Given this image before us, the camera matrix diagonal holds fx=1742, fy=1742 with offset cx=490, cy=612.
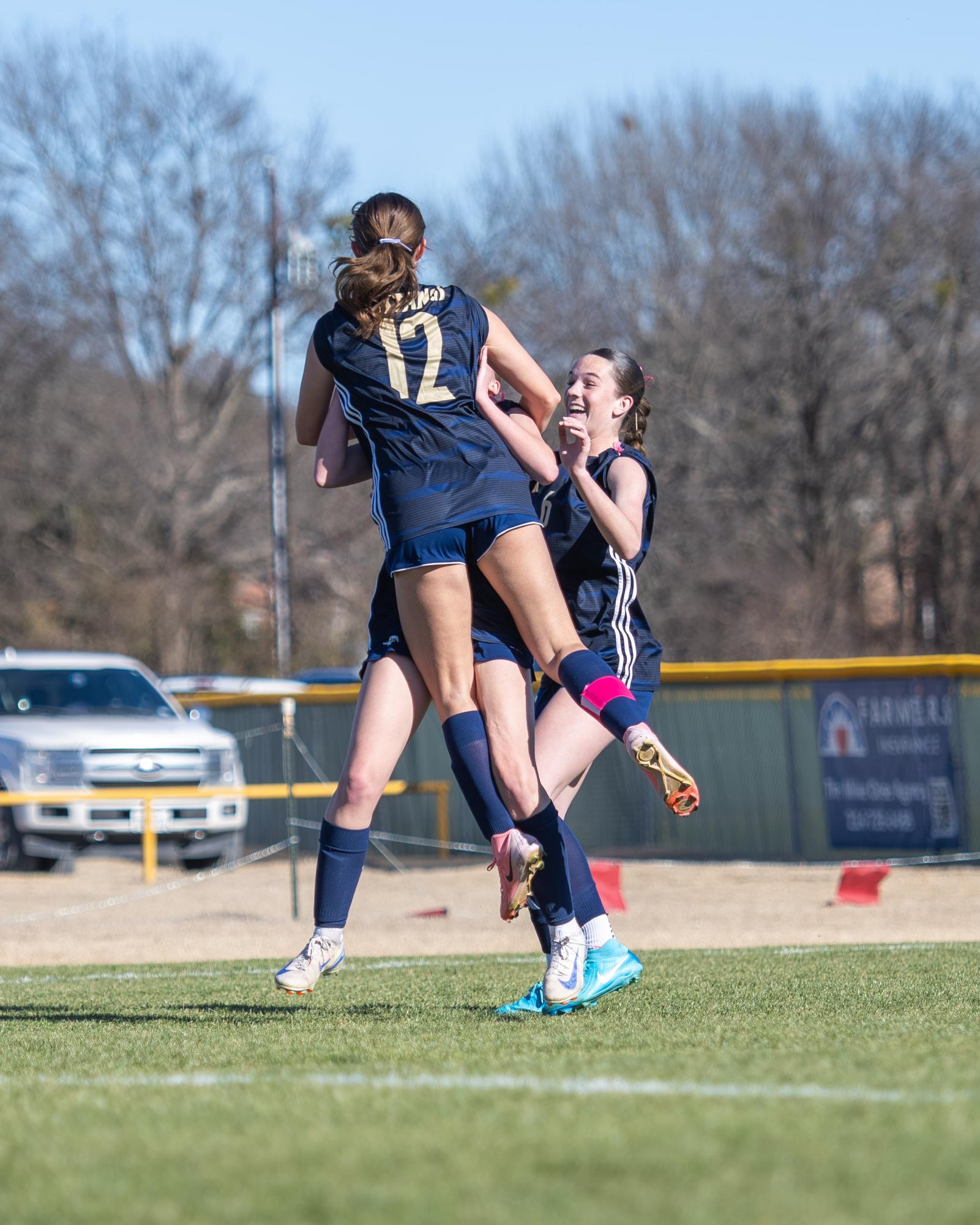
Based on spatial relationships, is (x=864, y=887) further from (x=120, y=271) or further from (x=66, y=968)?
(x=120, y=271)

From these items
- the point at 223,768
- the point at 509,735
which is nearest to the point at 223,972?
the point at 509,735

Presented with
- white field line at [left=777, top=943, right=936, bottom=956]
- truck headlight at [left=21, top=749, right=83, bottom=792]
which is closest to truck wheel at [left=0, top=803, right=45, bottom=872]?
truck headlight at [left=21, top=749, right=83, bottom=792]

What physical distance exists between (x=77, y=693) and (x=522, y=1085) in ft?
43.9

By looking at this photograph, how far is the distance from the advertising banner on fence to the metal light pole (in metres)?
16.3

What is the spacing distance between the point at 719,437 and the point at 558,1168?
3363cm

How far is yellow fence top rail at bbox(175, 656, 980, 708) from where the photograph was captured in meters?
14.5

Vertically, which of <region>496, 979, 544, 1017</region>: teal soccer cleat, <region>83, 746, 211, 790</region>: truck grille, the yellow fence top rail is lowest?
<region>496, 979, 544, 1017</region>: teal soccer cleat

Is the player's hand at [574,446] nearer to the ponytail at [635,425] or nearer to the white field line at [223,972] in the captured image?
the ponytail at [635,425]

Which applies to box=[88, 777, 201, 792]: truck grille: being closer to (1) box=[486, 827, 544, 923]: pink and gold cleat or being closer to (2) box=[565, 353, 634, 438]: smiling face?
(2) box=[565, 353, 634, 438]: smiling face

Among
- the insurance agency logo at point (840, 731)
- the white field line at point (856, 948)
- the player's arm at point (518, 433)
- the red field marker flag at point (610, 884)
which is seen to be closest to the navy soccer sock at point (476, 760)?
the player's arm at point (518, 433)

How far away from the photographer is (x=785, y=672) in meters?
15.9

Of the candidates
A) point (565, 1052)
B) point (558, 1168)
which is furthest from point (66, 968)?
point (558, 1168)

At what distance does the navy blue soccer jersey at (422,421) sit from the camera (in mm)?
4652

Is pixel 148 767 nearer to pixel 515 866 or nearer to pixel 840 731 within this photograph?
pixel 840 731
